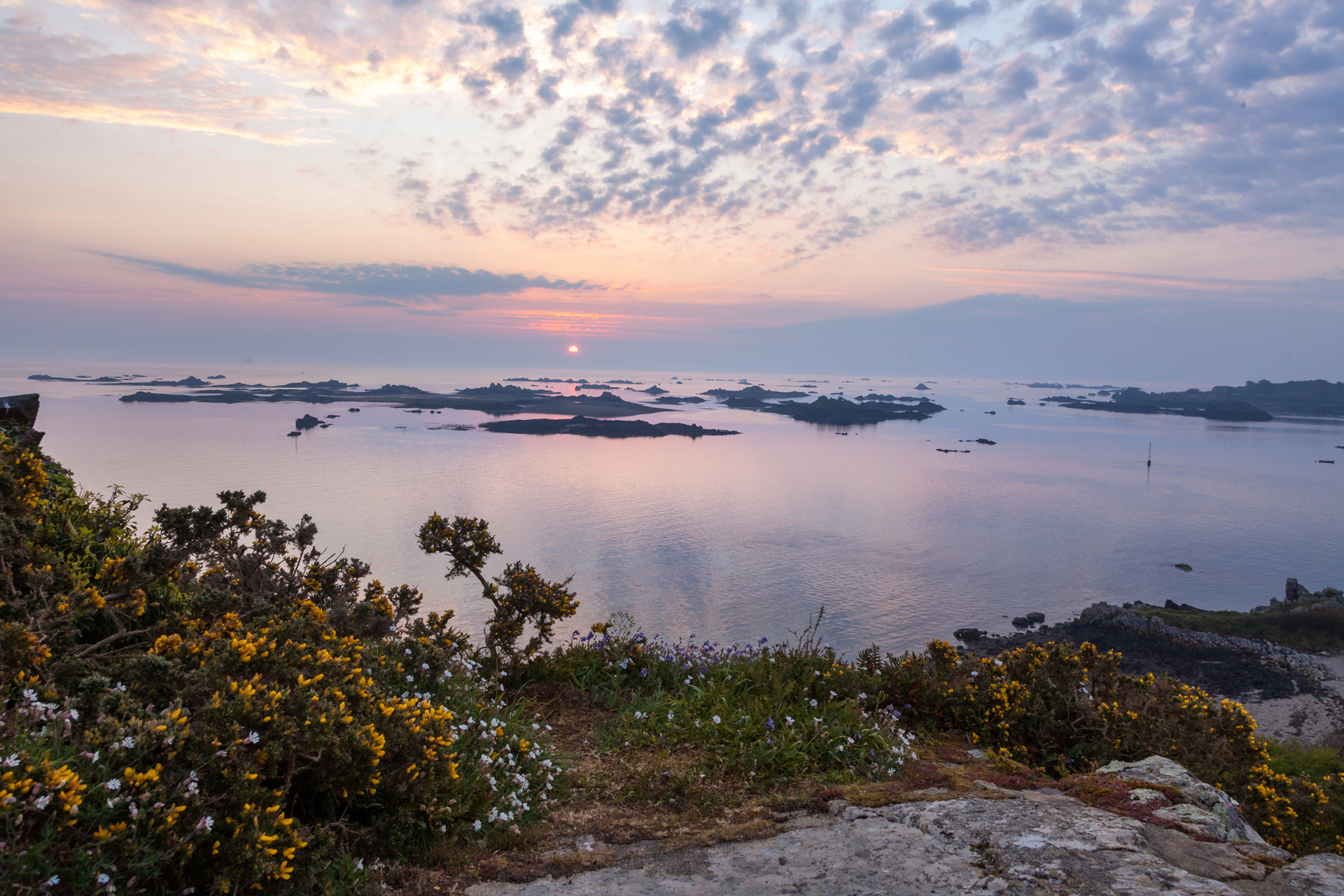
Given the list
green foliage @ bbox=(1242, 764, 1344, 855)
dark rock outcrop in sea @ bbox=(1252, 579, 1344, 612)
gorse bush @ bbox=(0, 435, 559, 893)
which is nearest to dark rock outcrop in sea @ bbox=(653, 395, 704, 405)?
dark rock outcrop in sea @ bbox=(1252, 579, 1344, 612)

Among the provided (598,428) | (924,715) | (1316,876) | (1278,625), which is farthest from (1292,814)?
A: (598,428)

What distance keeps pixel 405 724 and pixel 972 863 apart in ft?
10.8

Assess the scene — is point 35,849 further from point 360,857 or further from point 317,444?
point 317,444

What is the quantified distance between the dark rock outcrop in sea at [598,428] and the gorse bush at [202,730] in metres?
90.9

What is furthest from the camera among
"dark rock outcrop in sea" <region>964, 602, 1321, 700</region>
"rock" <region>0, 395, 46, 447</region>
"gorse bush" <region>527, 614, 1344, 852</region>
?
"dark rock outcrop in sea" <region>964, 602, 1321, 700</region>

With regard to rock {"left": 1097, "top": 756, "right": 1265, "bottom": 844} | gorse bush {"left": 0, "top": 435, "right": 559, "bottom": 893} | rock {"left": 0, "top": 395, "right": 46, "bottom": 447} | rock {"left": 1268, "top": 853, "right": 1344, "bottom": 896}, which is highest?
rock {"left": 0, "top": 395, "right": 46, "bottom": 447}

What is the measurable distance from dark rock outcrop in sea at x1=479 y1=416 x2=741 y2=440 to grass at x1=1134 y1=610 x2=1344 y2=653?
67949 millimetres

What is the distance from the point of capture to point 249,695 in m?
3.53

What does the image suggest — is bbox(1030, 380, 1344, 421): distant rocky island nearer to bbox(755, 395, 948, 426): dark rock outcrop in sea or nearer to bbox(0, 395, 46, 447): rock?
bbox(755, 395, 948, 426): dark rock outcrop in sea

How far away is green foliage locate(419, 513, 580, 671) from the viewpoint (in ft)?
27.1

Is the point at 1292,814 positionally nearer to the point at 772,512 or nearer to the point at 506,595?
the point at 506,595

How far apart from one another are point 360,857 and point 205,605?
2.47 meters

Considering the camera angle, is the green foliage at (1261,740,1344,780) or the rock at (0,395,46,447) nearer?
the rock at (0,395,46,447)

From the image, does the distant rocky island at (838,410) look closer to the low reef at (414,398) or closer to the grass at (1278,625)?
the low reef at (414,398)
